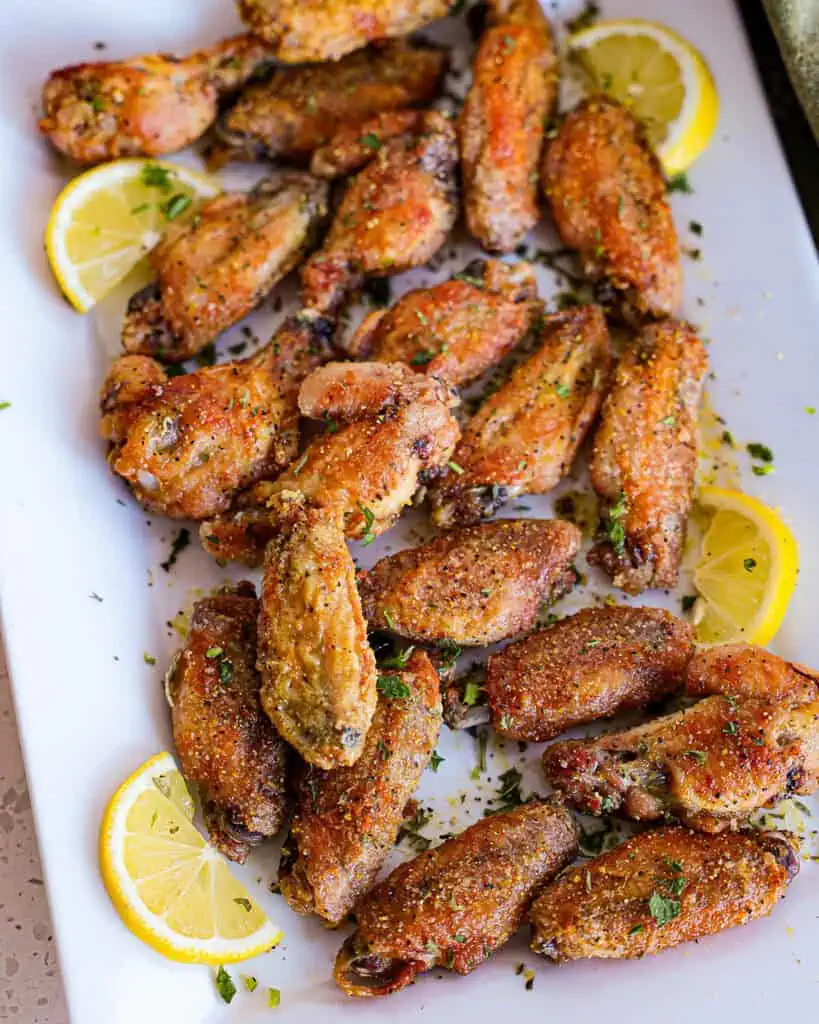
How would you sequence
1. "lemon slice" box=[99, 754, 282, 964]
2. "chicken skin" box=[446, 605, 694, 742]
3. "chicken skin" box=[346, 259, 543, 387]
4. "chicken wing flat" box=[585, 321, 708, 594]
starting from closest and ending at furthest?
"lemon slice" box=[99, 754, 282, 964] → "chicken skin" box=[446, 605, 694, 742] → "chicken wing flat" box=[585, 321, 708, 594] → "chicken skin" box=[346, 259, 543, 387]

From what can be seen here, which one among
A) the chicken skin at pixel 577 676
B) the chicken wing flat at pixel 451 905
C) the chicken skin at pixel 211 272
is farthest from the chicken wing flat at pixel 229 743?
the chicken skin at pixel 211 272

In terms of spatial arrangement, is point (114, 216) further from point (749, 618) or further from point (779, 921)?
point (779, 921)

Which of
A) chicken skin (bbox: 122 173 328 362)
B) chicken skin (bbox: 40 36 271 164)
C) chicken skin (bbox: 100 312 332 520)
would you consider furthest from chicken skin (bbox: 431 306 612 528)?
chicken skin (bbox: 40 36 271 164)

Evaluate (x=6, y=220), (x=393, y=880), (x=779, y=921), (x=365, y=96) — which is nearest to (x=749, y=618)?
(x=779, y=921)

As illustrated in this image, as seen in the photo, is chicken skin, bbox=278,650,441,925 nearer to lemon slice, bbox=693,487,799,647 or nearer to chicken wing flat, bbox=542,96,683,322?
lemon slice, bbox=693,487,799,647

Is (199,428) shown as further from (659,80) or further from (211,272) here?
(659,80)

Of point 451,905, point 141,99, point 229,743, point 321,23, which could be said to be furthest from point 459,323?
point 451,905
